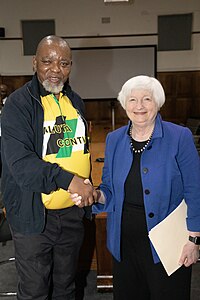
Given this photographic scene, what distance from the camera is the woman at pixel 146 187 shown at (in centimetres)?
154

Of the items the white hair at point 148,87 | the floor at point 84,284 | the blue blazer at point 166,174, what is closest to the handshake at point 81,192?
the blue blazer at point 166,174

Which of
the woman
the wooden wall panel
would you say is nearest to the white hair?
the woman

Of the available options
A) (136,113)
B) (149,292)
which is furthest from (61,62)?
(149,292)

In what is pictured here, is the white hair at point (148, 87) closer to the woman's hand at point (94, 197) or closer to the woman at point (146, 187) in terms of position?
the woman at point (146, 187)

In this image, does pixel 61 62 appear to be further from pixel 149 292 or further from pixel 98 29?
pixel 98 29

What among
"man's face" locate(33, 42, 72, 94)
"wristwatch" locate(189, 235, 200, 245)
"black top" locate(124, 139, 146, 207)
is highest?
"man's face" locate(33, 42, 72, 94)

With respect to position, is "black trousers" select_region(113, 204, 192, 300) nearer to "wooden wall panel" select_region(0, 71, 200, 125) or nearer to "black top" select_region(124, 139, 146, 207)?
"black top" select_region(124, 139, 146, 207)

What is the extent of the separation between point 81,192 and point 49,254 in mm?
457

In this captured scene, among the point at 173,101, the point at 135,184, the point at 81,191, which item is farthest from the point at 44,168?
the point at 173,101

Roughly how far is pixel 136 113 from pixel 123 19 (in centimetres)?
719

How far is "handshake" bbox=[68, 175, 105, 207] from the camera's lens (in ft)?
5.14

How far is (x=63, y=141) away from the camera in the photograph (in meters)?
1.71

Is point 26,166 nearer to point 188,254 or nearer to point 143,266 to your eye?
point 143,266

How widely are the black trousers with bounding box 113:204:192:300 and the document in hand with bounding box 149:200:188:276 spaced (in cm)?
4
